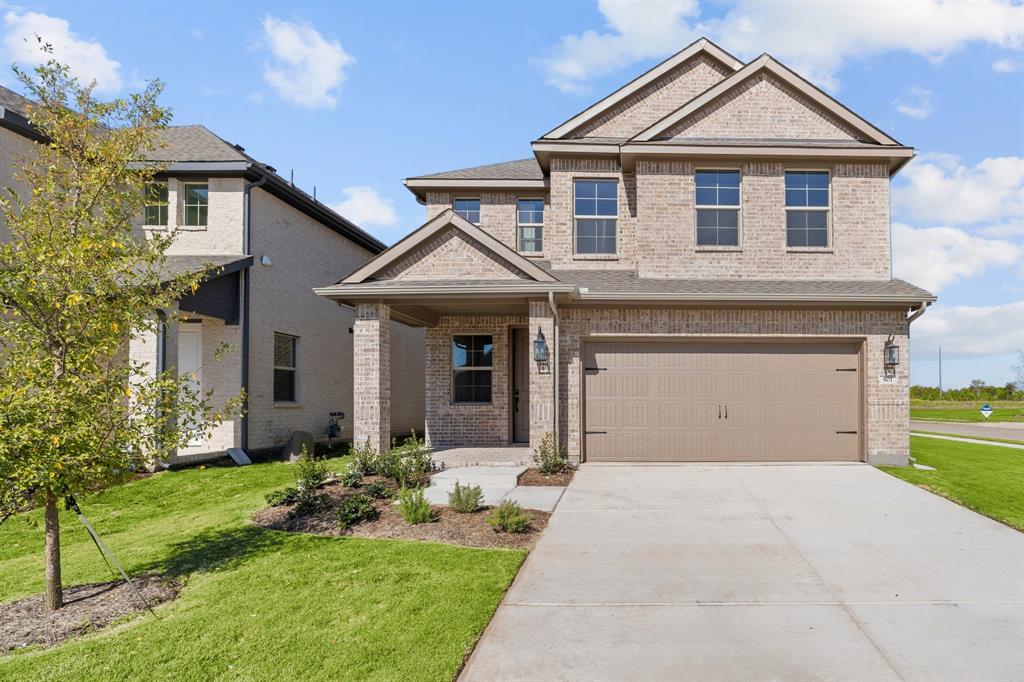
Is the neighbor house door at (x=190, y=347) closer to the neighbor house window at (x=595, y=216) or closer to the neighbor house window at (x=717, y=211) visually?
the neighbor house window at (x=595, y=216)

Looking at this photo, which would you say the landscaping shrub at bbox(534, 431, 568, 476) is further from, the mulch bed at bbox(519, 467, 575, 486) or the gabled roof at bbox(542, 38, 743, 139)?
the gabled roof at bbox(542, 38, 743, 139)

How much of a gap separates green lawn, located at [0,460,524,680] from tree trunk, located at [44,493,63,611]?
169 mm

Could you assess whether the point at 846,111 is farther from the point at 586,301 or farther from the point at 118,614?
the point at 118,614

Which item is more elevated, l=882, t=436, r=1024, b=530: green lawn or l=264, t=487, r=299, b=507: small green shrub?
l=264, t=487, r=299, b=507: small green shrub

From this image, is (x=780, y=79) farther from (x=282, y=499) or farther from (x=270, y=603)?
(x=270, y=603)

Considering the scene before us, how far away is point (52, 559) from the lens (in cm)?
577

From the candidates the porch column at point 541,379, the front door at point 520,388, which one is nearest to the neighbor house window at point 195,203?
the front door at point 520,388

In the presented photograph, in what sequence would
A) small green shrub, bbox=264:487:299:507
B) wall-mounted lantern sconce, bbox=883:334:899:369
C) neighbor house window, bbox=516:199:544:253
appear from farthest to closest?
neighbor house window, bbox=516:199:544:253 < wall-mounted lantern sconce, bbox=883:334:899:369 < small green shrub, bbox=264:487:299:507

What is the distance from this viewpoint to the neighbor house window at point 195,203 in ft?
47.8

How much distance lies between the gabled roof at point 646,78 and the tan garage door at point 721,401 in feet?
16.8

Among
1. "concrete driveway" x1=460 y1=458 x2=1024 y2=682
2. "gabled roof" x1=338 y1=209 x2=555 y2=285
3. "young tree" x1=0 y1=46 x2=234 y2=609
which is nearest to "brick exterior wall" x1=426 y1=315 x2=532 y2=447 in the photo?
"gabled roof" x1=338 y1=209 x2=555 y2=285

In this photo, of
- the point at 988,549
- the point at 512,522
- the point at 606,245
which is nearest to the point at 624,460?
the point at 606,245

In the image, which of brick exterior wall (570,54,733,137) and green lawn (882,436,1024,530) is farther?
brick exterior wall (570,54,733,137)

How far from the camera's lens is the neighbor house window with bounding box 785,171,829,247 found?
13102 millimetres
